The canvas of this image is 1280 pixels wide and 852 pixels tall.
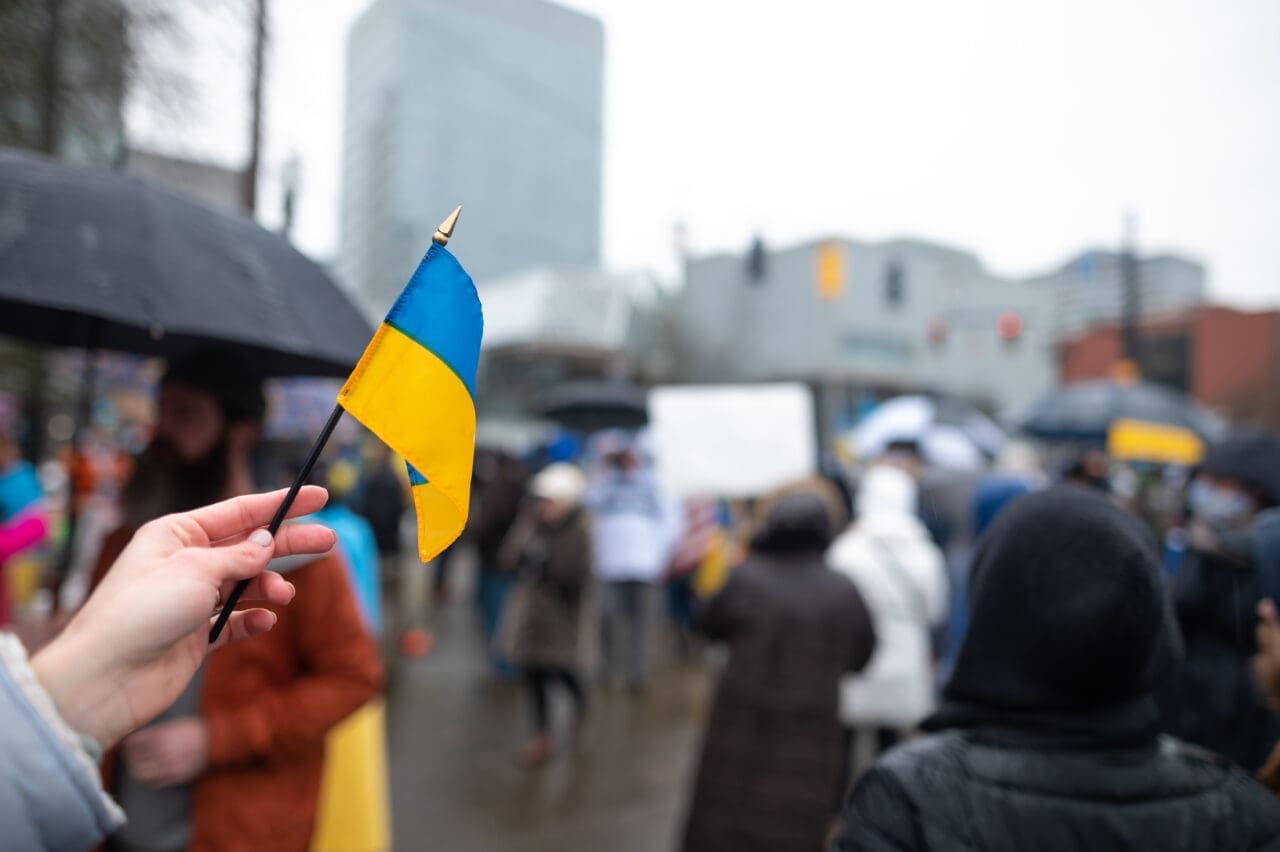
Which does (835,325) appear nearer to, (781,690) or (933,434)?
(933,434)

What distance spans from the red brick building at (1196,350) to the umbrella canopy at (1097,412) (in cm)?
3453

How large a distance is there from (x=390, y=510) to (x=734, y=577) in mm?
5599

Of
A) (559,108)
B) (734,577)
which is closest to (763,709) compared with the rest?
(734,577)

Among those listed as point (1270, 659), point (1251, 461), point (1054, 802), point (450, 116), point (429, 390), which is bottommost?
point (1054, 802)

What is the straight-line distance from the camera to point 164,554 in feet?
3.08

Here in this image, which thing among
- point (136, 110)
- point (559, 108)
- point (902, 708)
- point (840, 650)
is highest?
point (559, 108)

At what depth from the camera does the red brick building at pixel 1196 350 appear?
3912cm

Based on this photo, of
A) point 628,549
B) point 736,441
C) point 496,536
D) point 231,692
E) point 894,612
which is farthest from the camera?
point 496,536

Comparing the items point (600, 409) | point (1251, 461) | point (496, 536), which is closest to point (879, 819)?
point (1251, 461)

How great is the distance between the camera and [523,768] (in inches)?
193

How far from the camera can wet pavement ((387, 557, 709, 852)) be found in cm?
413

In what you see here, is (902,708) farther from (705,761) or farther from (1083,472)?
(1083,472)

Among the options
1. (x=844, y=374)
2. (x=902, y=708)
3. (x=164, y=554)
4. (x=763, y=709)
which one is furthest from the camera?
(x=844, y=374)

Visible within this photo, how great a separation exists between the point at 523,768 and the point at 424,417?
14.8ft
